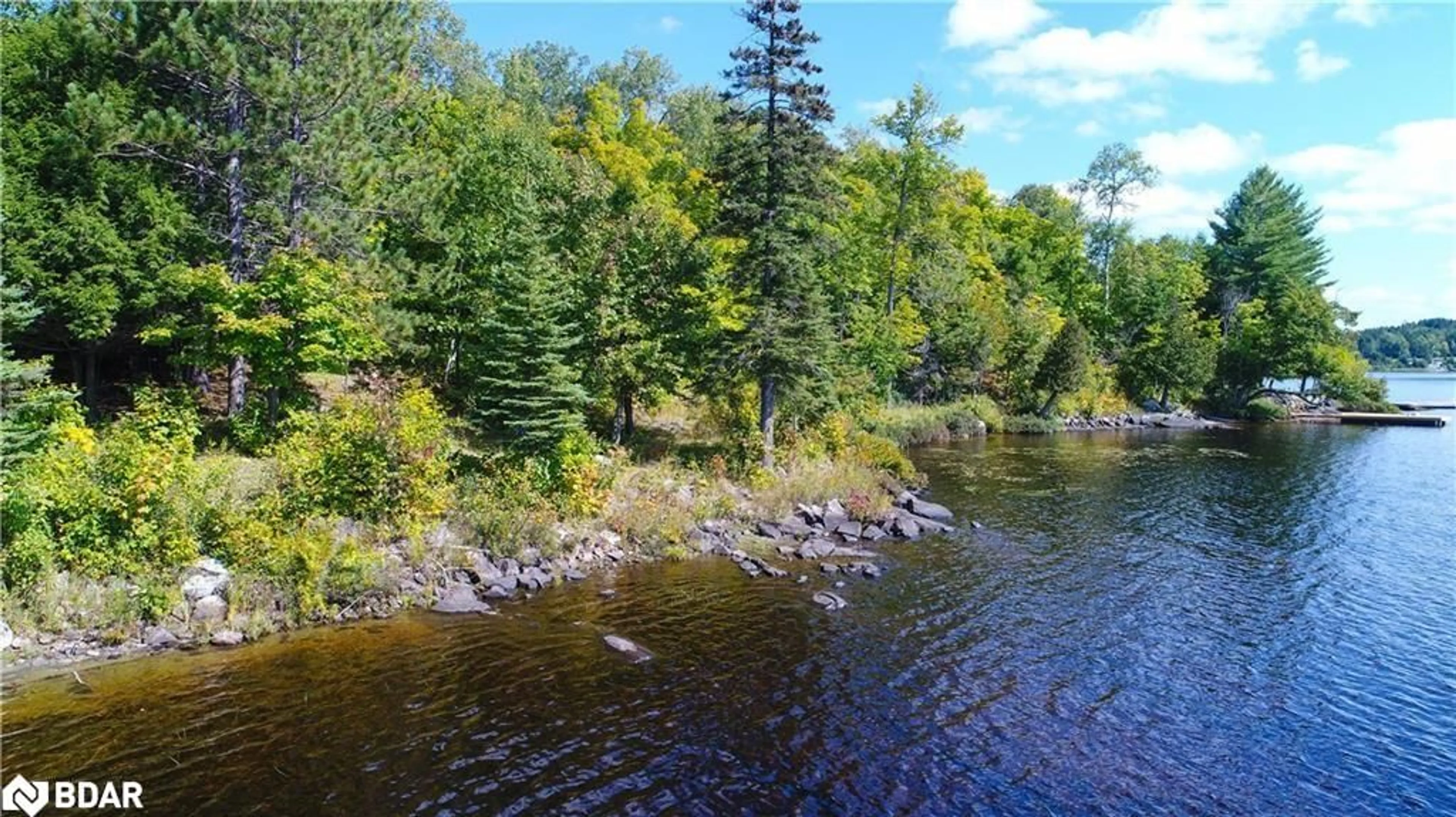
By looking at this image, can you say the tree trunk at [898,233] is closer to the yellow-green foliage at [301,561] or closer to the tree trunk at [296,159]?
the tree trunk at [296,159]

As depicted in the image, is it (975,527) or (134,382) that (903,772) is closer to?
(975,527)

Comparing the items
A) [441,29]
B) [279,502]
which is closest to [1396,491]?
[279,502]

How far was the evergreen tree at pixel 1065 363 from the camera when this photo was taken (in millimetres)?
58469

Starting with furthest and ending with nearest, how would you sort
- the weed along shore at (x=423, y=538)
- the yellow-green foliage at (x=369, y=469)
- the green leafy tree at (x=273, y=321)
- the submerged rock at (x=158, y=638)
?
the green leafy tree at (x=273, y=321) → the yellow-green foliage at (x=369, y=469) → the weed along shore at (x=423, y=538) → the submerged rock at (x=158, y=638)

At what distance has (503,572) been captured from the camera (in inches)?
843

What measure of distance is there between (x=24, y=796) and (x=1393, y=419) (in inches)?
3546

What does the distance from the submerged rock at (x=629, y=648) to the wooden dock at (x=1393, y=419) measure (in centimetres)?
7708

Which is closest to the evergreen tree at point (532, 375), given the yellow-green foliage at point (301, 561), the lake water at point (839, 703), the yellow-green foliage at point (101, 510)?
the lake water at point (839, 703)

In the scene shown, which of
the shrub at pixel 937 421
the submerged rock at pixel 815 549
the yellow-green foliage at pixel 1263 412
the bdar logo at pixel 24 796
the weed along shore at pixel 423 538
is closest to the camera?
the bdar logo at pixel 24 796

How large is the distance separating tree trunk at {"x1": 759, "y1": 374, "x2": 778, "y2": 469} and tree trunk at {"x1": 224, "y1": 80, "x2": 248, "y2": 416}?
1839 cm

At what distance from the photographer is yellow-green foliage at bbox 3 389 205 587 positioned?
1641cm

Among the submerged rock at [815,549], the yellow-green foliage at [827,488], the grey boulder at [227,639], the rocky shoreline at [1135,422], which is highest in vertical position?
the rocky shoreline at [1135,422]

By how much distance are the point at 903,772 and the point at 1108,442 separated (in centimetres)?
4752

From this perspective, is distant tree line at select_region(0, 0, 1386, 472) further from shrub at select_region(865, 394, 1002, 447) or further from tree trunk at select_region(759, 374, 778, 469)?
shrub at select_region(865, 394, 1002, 447)
